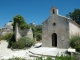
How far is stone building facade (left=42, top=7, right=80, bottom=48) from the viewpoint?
20169 mm

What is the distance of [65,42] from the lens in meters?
20.3

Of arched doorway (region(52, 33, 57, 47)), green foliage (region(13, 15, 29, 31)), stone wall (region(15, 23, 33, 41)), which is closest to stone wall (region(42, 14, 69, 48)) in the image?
arched doorway (region(52, 33, 57, 47))

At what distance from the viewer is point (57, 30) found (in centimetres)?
2112

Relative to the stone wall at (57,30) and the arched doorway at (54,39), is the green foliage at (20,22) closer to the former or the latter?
the stone wall at (57,30)

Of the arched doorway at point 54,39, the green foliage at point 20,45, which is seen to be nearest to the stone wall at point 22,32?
the green foliage at point 20,45

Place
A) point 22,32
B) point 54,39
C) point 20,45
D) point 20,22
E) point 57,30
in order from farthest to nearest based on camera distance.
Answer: point 20,22
point 22,32
point 20,45
point 54,39
point 57,30

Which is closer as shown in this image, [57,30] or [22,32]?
[57,30]

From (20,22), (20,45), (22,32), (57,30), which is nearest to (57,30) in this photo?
(57,30)

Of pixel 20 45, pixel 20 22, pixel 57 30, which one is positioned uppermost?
pixel 20 22

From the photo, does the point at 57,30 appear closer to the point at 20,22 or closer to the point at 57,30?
the point at 57,30

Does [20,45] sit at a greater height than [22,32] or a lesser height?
lesser

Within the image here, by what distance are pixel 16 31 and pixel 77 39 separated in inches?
566

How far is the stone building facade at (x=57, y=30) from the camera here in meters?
20.2

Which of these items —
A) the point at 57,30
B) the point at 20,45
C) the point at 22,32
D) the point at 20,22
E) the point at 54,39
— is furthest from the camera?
the point at 20,22
